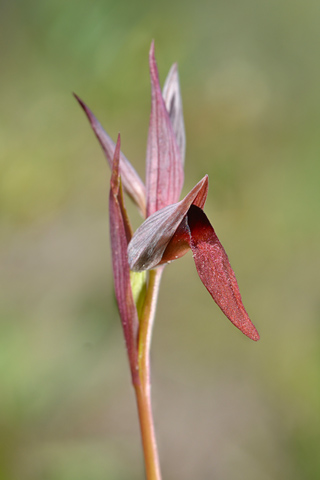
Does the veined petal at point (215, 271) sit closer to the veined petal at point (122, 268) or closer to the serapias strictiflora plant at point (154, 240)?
the serapias strictiflora plant at point (154, 240)

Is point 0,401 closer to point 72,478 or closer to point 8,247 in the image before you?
point 72,478

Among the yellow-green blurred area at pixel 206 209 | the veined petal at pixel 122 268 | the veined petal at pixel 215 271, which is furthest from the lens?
the yellow-green blurred area at pixel 206 209

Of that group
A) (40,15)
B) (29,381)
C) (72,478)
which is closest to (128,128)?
(40,15)

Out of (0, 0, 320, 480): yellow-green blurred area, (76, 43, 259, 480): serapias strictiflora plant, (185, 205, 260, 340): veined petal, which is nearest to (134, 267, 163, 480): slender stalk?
(76, 43, 259, 480): serapias strictiflora plant

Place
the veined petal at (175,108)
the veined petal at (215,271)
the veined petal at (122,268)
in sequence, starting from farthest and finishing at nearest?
1. the veined petal at (175,108)
2. the veined petal at (122,268)
3. the veined petal at (215,271)

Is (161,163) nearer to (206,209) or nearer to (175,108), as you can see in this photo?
(175,108)

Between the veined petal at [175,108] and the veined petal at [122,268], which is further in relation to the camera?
the veined petal at [175,108]

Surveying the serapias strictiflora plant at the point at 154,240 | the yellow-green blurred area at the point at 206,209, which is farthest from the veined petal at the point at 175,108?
the yellow-green blurred area at the point at 206,209
